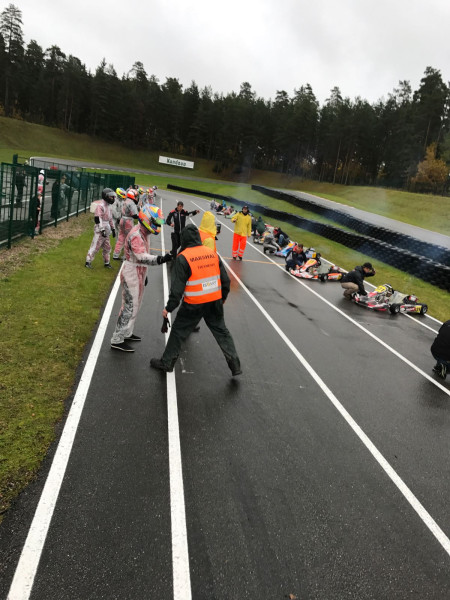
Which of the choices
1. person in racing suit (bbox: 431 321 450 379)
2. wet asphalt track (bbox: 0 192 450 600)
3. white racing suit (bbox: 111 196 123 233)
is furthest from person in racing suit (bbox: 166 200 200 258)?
person in racing suit (bbox: 431 321 450 379)

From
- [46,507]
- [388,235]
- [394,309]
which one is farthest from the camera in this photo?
[388,235]

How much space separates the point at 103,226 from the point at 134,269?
5142mm

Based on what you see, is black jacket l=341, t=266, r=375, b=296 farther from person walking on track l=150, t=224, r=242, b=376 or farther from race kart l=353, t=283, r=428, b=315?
person walking on track l=150, t=224, r=242, b=376

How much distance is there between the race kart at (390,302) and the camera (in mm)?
11508

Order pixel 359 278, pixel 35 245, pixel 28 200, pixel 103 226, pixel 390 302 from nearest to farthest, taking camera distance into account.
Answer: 1. pixel 103 226
2. pixel 390 302
3. pixel 359 278
4. pixel 28 200
5. pixel 35 245

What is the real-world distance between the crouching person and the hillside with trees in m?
69.6

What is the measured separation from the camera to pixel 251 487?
12.7 feet

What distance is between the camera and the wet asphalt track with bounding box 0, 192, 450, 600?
9.64 feet

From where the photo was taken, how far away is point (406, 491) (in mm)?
4188

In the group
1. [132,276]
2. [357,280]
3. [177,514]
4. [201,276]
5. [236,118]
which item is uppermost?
[236,118]

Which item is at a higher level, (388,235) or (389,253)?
(388,235)

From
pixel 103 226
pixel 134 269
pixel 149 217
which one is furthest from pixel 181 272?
pixel 103 226

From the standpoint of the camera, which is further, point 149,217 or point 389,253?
point 389,253

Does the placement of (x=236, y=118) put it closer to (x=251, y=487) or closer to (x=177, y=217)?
(x=177, y=217)
